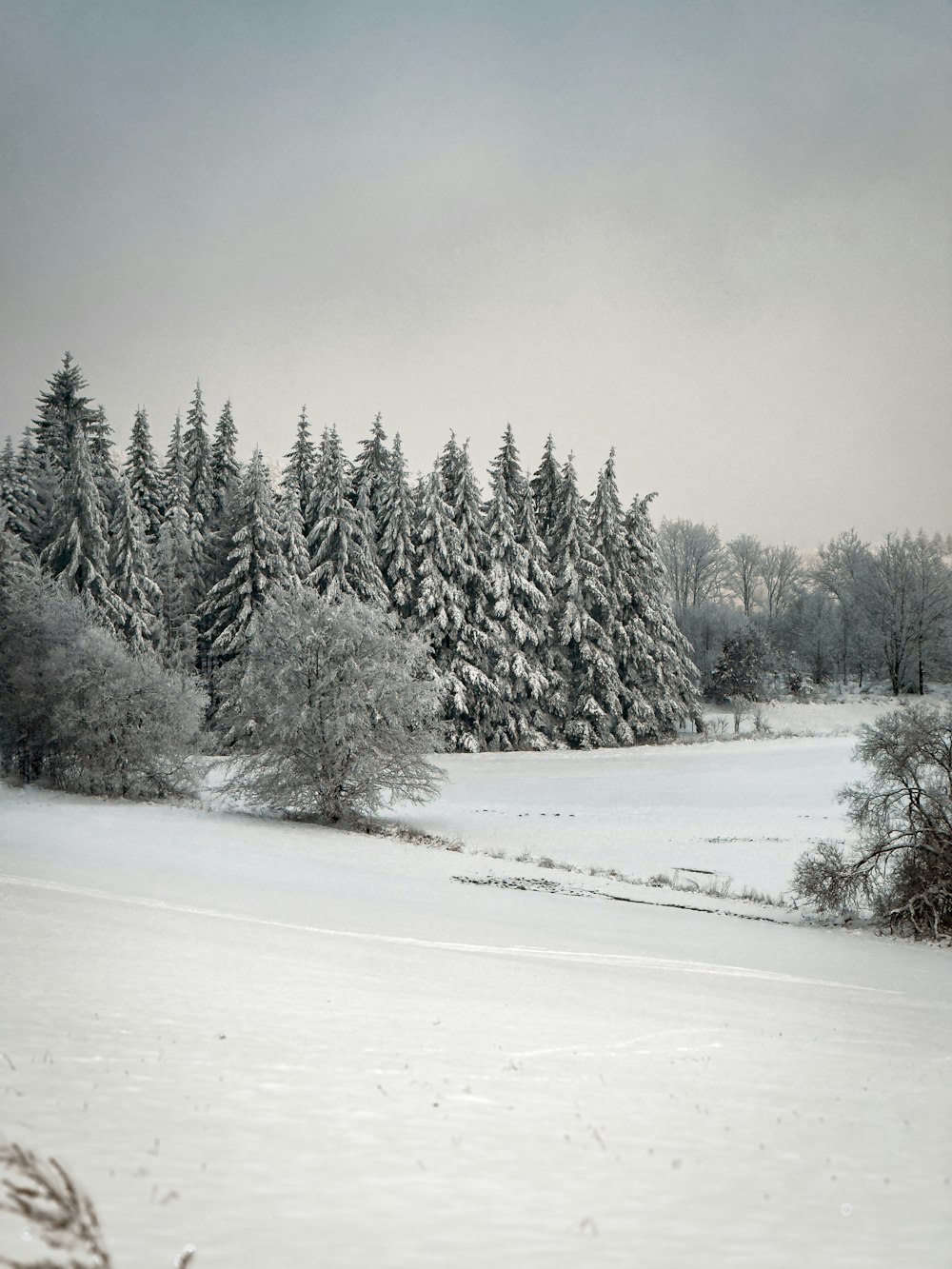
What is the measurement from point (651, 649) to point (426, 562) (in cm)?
1176

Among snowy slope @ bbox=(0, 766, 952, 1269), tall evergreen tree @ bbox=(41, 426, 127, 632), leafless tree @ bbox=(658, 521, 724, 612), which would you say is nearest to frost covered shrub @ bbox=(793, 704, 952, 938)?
snowy slope @ bbox=(0, 766, 952, 1269)

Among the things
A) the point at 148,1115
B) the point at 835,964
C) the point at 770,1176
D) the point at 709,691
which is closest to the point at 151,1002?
the point at 148,1115

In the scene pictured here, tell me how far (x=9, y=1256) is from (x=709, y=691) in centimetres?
5309

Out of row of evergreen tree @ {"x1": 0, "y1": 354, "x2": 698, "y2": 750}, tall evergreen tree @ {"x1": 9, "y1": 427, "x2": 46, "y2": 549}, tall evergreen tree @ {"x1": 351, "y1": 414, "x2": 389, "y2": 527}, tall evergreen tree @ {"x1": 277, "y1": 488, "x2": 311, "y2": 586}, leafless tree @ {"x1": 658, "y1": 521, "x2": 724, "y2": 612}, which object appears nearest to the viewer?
row of evergreen tree @ {"x1": 0, "y1": 354, "x2": 698, "y2": 750}

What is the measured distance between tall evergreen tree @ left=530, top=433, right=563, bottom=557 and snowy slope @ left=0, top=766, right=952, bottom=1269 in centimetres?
3660

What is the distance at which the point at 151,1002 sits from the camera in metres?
7.11

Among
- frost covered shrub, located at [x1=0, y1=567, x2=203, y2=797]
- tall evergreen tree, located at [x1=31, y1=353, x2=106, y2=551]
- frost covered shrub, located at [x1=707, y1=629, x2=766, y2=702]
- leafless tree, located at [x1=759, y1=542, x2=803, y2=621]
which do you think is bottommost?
frost covered shrub, located at [x1=0, y1=567, x2=203, y2=797]

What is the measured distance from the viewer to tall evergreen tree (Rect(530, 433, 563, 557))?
47.8 metres

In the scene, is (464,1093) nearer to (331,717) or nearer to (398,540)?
(331,717)

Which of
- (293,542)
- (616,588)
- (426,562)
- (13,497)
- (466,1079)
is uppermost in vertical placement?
(13,497)

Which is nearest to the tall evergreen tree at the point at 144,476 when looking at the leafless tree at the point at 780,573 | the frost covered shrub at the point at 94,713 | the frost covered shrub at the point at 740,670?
the frost covered shrub at the point at 94,713

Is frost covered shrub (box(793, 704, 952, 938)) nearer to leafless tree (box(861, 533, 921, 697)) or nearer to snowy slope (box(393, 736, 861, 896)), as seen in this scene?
snowy slope (box(393, 736, 861, 896))

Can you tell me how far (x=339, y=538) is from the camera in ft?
143

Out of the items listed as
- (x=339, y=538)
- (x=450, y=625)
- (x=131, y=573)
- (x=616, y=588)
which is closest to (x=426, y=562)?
(x=450, y=625)
